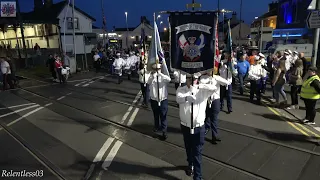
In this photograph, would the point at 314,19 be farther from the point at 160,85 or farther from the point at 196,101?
the point at 196,101

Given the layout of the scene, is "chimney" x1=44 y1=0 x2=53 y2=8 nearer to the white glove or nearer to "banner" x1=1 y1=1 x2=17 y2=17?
"banner" x1=1 y1=1 x2=17 y2=17

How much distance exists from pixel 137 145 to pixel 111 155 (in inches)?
32.6

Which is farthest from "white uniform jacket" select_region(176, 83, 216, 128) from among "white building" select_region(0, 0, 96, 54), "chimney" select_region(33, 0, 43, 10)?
"chimney" select_region(33, 0, 43, 10)

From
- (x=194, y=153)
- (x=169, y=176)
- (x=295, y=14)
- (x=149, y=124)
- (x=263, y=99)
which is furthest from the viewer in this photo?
(x=295, y=14)

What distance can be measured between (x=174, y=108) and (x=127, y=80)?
808cm

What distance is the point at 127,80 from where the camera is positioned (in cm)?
1784

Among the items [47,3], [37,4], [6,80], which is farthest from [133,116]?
[37,4]

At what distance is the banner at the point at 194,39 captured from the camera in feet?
16.9

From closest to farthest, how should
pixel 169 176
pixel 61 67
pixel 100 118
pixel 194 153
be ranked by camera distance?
pixel 194 153
pixel 169 176
pixel 100 118
pixel 61 67

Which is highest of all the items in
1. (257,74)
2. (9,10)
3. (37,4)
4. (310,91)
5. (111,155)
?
(37,4)

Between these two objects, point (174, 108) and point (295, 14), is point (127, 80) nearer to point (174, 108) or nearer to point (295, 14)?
point (174, 108)

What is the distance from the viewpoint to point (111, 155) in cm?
625

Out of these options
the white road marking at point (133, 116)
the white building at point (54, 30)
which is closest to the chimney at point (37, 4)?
the white building at point (54, 30)

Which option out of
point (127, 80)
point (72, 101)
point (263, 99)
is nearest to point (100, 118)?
point (72, 101)
